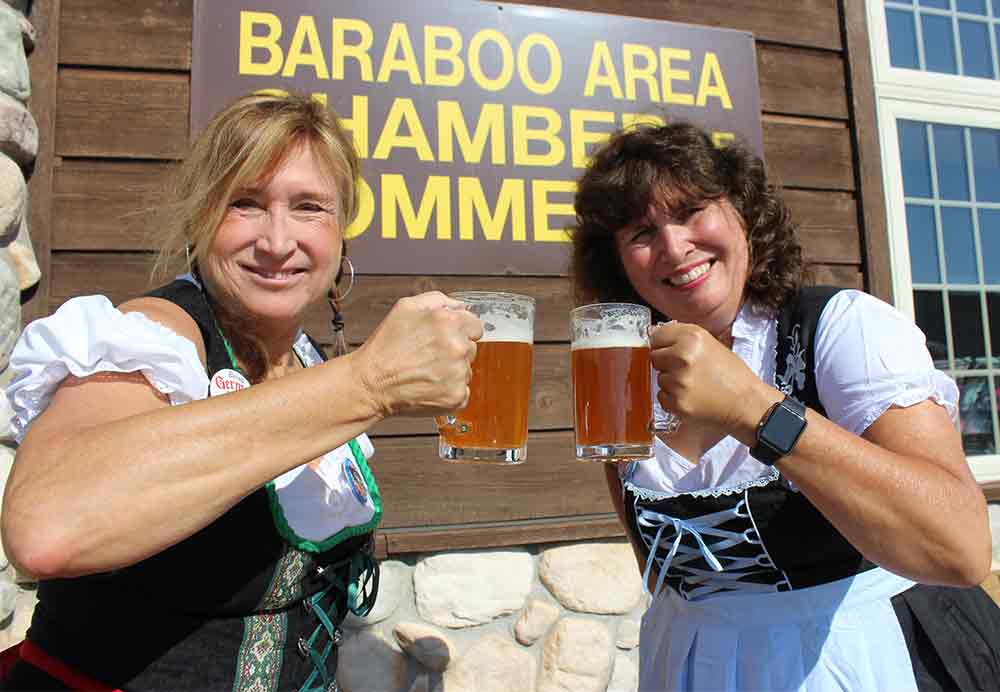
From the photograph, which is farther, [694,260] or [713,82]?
[713,82]

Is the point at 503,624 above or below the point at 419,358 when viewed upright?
below

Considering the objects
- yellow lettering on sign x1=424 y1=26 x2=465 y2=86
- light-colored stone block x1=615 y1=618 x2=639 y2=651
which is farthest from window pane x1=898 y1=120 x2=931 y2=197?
light-colored stone block x1=615 y1=618 x2=639 y2=651

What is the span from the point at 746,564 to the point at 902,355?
0.48 m

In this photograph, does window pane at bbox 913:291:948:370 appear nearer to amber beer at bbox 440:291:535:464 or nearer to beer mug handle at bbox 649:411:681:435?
beer mug handle at bbox 649:411:681:435

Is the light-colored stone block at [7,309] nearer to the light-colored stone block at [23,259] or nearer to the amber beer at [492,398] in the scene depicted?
the light-colored stone block at [23,259]

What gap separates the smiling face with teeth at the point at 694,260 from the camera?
1.49 metres

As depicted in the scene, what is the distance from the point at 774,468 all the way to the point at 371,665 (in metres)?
1.78

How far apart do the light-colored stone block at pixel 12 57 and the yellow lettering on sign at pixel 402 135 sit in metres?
1.23

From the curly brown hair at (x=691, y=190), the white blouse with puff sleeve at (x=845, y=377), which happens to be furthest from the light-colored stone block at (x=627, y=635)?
the curly brown hair at (x=691, y=190)

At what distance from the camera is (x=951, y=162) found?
364 cm

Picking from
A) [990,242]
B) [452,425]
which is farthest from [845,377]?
[990,242]

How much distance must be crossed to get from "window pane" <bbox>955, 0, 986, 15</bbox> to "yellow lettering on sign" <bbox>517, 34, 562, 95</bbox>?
2.51 m

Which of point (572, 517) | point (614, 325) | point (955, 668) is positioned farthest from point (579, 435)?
point (572, 517)

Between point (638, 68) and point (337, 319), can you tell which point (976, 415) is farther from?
point (337, 319)
